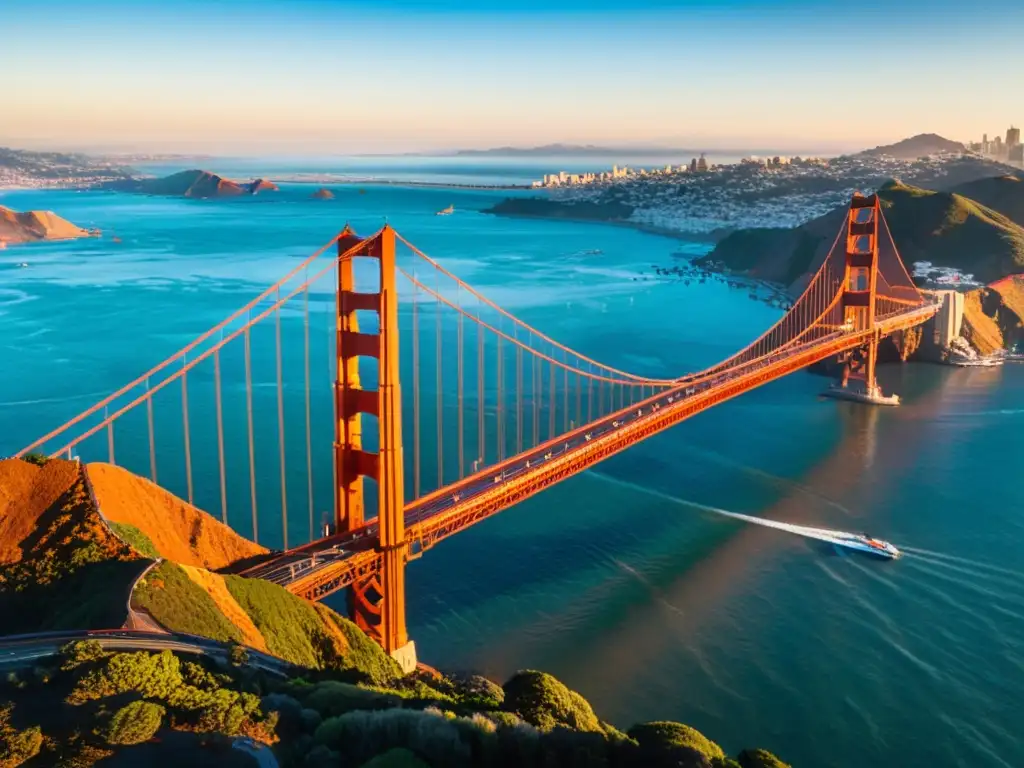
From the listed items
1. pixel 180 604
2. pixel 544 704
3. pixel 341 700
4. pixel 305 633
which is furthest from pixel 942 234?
pixel 341 700

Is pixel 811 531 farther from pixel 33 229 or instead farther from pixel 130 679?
pixel 33 229

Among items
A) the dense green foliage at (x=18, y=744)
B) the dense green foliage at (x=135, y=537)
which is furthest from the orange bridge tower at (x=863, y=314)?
the dense green foliage at (x=18, y=744)

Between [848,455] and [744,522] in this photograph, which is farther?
[848,455]

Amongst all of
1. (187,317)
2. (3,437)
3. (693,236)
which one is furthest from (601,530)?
(693,236)

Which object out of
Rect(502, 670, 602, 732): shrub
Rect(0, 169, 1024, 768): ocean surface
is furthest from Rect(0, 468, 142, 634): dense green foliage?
Rect(0, 169, 1024, 768): ocean surface

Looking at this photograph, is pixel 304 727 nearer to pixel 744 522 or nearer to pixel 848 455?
pixel 744 522

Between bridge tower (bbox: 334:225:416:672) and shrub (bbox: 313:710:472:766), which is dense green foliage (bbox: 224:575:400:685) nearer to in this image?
bridge tower (bbox: 334:225:416:672)
